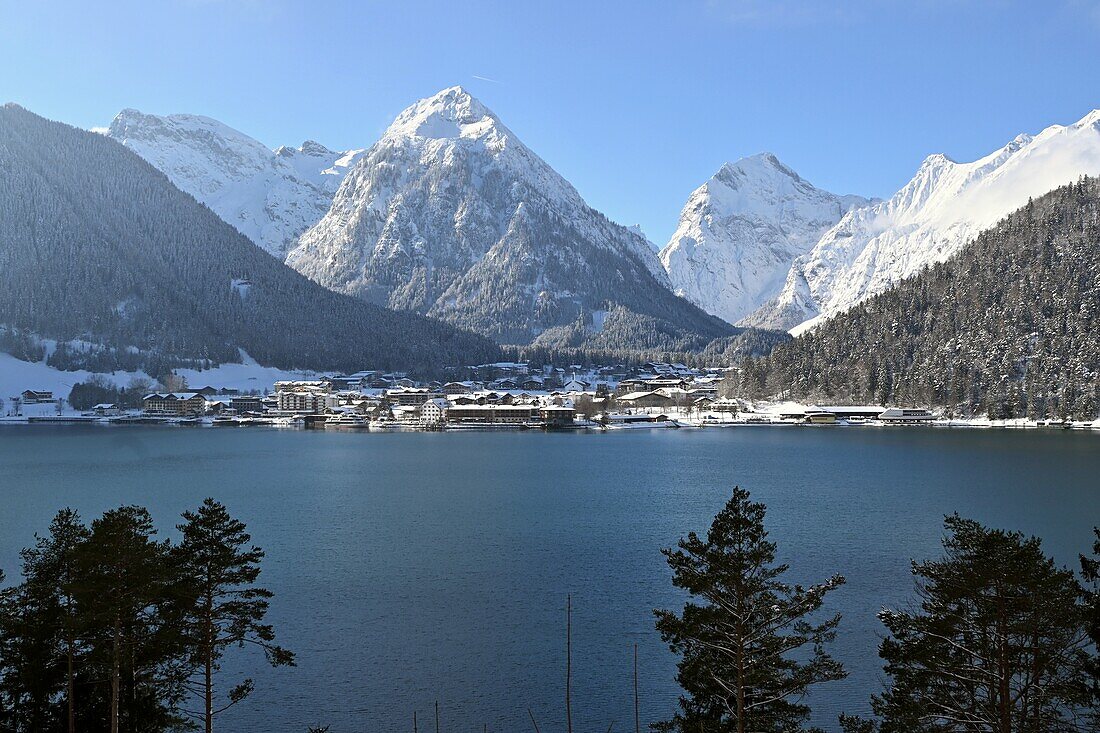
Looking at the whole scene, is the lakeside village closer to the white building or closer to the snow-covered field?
the white building

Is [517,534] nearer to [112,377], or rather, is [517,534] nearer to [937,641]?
[937,641]

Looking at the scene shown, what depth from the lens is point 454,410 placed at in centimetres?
15038

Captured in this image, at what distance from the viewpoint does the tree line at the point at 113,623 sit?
59.5ft

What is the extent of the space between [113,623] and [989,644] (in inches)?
665

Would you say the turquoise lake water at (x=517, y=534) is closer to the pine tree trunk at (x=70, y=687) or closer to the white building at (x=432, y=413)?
the pine tree trunk at (x=70, y=687)

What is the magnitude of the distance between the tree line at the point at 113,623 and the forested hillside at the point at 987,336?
123m

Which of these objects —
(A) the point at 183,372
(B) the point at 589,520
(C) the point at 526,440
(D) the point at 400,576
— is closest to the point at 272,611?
(D) the point at 400,576

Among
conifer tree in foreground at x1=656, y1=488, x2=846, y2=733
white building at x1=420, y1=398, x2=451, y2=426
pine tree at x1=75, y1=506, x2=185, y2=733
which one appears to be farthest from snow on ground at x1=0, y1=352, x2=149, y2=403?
conifer tree in foreground at x1=656, y1=488, x2=846, y2=733

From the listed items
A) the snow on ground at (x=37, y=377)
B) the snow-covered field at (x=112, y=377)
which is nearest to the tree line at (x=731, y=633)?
the snow-covered field at (x=112, y=377)

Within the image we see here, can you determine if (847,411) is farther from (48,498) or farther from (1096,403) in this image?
(48,498)

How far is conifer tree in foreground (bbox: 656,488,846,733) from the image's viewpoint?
17.0 m

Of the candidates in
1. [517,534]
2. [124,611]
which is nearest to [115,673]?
[124,611]

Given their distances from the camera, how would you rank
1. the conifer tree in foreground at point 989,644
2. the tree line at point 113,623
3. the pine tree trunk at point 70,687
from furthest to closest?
the pine tree trunk at point 70,687 → the tree line at point 113,623 → the conifer tree in foreground at point 989,644

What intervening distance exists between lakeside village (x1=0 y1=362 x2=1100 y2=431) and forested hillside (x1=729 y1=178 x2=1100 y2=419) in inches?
218
